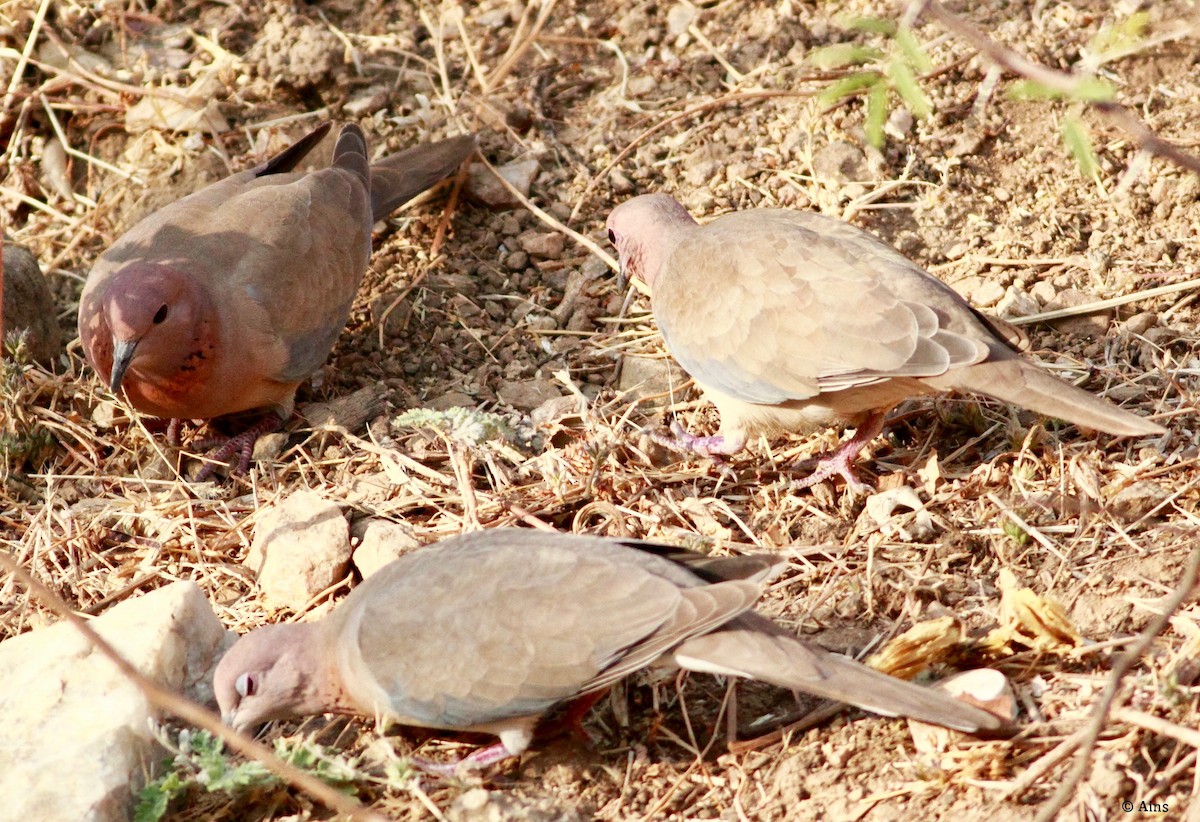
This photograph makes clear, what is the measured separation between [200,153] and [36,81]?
1086 millimetres

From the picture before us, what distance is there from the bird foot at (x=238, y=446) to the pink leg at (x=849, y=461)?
2.23 metres

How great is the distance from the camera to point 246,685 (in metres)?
3.57

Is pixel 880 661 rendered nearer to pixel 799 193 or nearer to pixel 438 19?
pixel 799 193

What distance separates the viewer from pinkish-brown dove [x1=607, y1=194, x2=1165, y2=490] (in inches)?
160

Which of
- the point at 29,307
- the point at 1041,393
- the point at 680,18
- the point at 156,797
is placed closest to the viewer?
the point at 156,797

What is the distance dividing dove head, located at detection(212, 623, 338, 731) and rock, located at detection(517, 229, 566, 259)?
9.00 ft

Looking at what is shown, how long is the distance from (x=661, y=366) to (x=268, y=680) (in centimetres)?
233

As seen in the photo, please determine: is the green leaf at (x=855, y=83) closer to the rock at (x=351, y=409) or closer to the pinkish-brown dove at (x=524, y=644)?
the pinkish-brown dove at (x=524, y=644)

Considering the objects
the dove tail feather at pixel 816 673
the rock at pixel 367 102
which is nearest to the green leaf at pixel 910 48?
the dove tail feather at pixel 816 673

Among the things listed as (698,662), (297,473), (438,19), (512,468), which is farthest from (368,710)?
(438,19)

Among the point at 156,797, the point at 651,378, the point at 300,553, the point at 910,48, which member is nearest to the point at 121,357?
the point at 300,553

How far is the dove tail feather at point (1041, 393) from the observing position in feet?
12.9

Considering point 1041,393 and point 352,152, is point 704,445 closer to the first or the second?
point 1041,393

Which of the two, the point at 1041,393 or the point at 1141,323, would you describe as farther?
the point at 1141,323
